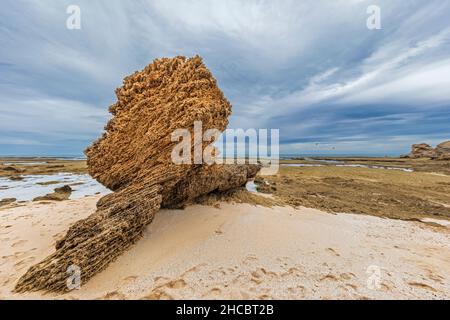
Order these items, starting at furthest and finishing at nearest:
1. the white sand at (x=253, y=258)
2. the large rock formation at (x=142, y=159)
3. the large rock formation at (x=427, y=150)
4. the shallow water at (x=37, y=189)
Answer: the large rock formation at (x=427, y=150)
the shallow water at (x=37, y=189)
the large rock formation at (x=142, y=159)
the white sand at (x=253, y=258)

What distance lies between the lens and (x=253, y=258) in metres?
4.95

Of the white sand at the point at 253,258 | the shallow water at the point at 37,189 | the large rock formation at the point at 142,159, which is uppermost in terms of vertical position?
the large rock formation at the point at 142,159

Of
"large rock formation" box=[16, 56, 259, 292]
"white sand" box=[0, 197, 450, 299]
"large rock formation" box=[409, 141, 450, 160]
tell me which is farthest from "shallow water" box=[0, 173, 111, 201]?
"large rock formation" box=[409, 141, 450, 160]

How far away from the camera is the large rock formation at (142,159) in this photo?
4.57m

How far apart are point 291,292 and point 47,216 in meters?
9.12

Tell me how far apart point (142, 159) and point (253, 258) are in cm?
400

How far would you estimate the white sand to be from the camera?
3.89 meters

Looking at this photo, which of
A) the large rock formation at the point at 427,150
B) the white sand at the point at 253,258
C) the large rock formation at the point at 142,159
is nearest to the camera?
the white sand at the point at 253,258

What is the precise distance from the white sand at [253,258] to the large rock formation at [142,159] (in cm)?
54

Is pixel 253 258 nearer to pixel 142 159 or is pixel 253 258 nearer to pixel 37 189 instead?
pixel 142 159

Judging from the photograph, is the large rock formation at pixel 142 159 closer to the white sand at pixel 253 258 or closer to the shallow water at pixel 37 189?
the white sand at pixel 253 258

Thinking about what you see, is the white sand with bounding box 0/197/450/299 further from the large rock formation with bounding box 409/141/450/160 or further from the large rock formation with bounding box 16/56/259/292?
the large rock formation with bounding box 409/141/450/160

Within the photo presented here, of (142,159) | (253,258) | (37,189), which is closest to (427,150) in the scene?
(253,258)

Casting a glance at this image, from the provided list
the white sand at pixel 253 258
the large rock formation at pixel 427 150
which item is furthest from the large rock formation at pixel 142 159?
the large rock formation at pixel 427 150
